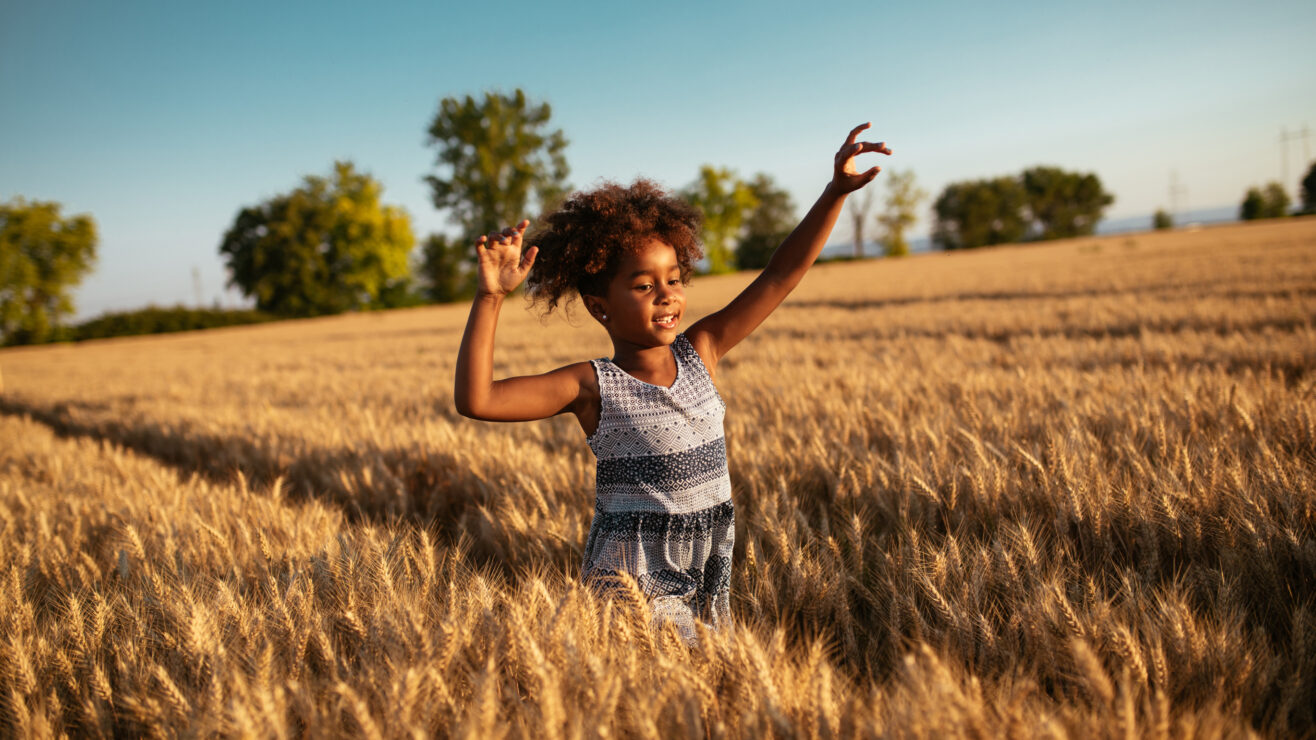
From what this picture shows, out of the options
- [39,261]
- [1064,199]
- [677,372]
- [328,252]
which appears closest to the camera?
[677,372]

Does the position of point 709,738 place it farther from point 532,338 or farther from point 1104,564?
point 532,338

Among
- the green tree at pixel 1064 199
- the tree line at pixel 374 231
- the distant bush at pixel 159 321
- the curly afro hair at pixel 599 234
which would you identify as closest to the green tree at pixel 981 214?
the green tree at pixel 1064 199

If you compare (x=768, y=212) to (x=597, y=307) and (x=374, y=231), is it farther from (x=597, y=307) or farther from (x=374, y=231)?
(x=597, y=307)

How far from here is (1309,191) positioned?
243 feet

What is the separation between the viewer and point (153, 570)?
1.85 metres

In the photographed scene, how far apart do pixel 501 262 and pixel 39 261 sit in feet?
142

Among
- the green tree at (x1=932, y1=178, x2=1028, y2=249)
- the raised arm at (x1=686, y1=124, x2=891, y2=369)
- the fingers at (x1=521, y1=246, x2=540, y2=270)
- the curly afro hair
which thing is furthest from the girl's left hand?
the green tree at (x1=932, y1=178, x2=1028, y2=249)

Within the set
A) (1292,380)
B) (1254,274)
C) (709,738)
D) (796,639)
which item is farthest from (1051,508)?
(1254,274)

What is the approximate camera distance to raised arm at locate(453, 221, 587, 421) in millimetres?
Result: 1570

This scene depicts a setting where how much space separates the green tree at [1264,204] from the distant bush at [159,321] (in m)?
112

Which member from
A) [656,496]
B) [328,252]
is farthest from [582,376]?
[328,252]

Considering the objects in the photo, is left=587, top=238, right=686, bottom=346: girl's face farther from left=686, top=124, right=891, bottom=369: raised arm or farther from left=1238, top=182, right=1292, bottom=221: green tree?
left=1238, top=182, right=1292, bottom=221: green tree

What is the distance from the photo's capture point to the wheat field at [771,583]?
105 centimetres

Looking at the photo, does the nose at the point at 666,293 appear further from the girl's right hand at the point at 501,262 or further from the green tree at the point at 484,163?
the green tree at the point at 484,163
